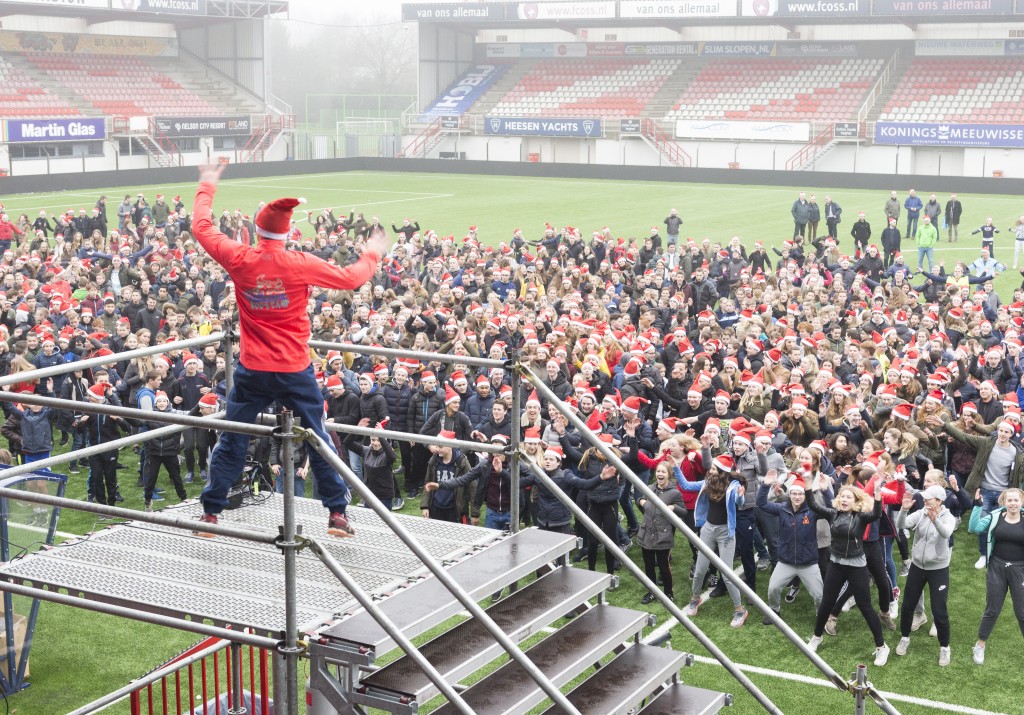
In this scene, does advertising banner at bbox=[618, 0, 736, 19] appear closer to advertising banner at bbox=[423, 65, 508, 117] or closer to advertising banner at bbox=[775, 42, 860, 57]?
advertising banner at bbox=[775, 42, 860, 57]

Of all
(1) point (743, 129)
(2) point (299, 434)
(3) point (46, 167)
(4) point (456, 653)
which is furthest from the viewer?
(1) point (743, 129)

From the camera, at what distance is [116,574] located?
6340 millimetres

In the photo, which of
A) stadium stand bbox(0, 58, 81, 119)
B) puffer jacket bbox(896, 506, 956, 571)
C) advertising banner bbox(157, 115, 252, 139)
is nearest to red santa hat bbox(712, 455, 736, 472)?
puffer jacket bbox(896, 506, 956, 571)

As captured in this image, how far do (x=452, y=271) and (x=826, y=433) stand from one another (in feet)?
43.0

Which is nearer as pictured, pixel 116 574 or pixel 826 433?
pixel 116 574

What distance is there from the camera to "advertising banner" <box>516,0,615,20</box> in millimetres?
64875

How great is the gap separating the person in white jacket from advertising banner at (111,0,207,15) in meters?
56.1

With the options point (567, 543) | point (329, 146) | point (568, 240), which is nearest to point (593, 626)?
point (567, 543)

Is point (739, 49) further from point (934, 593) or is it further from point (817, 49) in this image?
point (934, 593)

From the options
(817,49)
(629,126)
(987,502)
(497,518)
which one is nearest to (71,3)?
(629,126)

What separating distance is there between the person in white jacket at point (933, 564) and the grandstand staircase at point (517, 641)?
17.2 ft

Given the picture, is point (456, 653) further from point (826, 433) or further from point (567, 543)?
point (826, 433)

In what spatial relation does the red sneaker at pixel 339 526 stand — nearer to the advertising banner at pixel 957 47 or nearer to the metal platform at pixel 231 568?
the metal platform at pixel 231 568

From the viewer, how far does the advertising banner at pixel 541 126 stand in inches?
2361
